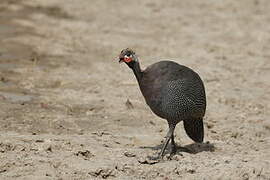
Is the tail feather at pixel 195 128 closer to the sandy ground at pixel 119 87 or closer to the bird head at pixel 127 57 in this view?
the sandy ground at pixel 119 87

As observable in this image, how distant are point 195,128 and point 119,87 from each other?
2.40 metres

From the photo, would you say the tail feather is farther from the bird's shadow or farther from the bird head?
the bird head

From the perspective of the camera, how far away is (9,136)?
18.8ft

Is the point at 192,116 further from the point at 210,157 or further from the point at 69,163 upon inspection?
the point at 69,163

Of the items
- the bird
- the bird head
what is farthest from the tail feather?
the bird head

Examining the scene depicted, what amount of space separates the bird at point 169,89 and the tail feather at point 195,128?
30 centimetres

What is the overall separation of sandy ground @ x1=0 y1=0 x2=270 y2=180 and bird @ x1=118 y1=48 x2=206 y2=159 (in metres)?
0.39

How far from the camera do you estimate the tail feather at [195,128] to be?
5.92 m

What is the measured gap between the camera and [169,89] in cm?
544

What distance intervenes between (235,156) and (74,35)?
5780mm

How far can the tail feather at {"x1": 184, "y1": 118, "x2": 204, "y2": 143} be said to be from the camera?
5922mm

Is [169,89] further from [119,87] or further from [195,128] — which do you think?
[119,87]

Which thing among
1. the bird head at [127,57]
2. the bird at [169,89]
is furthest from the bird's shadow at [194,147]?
the bird head at [127,57]

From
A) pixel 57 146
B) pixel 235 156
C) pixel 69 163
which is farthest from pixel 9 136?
pixel 235 156
